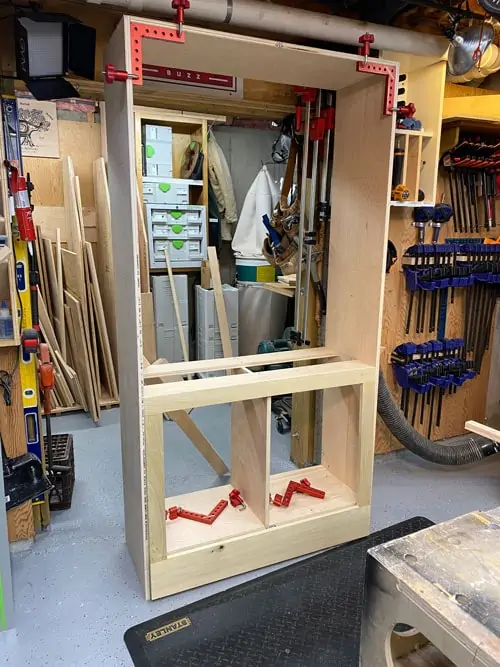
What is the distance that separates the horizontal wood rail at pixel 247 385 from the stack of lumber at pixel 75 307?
2036 mm

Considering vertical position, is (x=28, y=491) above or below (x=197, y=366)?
below

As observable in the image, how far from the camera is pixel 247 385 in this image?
199 cm

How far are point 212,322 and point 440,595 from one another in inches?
135

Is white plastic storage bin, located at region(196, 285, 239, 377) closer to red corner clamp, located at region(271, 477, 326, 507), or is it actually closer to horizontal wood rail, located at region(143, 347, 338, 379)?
horizontal wood rail, located at region(143, 347, 338, 379)

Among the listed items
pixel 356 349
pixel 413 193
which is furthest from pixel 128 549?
pixel 413 193

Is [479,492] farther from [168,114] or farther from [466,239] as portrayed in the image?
[168,114]

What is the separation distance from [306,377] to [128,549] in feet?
3.77

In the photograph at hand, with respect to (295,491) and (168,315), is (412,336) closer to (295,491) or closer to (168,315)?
(295,491)

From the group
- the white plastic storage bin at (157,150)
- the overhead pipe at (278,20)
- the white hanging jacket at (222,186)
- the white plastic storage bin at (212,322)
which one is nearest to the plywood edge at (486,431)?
the overhead pipe at (278,20)

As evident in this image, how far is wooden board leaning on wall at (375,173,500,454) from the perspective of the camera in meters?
2.92

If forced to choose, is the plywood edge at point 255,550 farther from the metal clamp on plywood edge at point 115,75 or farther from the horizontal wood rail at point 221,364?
the metal clamp on plywood edge at point 115,75

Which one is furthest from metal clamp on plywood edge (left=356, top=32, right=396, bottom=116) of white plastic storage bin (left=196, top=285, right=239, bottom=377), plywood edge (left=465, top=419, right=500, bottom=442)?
white plastic storage bin (left=196, top=285, right=239, bottom=377)

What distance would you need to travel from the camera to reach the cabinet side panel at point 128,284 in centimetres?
169

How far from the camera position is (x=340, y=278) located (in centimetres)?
247
